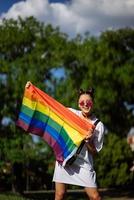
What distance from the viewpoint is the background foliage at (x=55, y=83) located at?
34875 mm

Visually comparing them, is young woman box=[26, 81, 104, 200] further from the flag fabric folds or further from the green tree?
the green tree

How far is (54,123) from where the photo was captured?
23.6 ft

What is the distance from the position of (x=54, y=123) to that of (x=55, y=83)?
92.6 feet

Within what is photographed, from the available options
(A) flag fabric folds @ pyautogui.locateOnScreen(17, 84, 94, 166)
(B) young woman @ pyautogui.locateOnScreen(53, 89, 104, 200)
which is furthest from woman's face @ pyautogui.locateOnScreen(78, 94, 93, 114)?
(B) young woman @ pyautogui.locateOnScreen(53, 89, 104, 200)

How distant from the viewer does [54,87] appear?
115ft

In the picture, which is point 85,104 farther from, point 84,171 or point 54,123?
point 84,171

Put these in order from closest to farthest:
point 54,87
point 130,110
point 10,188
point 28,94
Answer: point 28,94 → point 54,87 → point 10,188 → point 130,110

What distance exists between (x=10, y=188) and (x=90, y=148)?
32.0 metres

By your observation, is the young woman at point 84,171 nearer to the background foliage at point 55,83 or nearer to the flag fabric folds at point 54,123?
the flag fabric folds at point 54,123

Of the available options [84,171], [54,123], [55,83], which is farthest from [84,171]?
[55,83]

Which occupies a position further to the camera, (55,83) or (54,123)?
(55,83)

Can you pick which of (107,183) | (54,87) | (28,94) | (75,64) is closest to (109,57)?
(75,64)

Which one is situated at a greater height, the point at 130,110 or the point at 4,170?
the point at 130,110

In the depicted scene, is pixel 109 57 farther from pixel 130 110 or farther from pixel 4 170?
pixel 4 170
